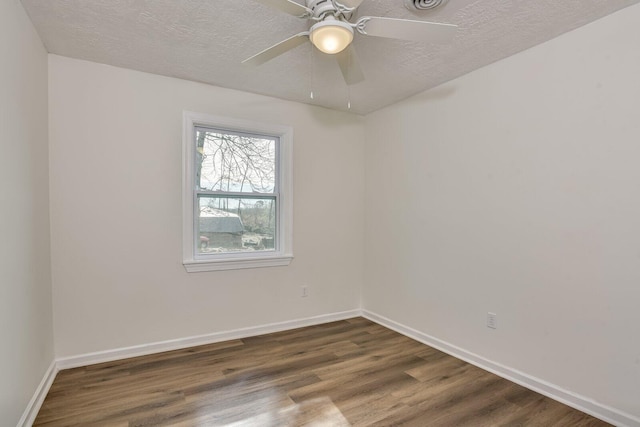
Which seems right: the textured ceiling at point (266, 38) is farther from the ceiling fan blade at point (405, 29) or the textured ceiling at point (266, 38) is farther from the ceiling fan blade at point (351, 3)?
the ceiling fan blade at point (351, 3)

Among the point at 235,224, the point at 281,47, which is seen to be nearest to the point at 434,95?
the point at 281,47

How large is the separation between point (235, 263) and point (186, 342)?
0.82m

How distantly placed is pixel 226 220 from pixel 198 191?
1.29 feet

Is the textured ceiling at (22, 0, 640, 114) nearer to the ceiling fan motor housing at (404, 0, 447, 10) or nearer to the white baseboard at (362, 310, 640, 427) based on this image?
the ceiling fan motor housing at (404, 0, 447, 10)

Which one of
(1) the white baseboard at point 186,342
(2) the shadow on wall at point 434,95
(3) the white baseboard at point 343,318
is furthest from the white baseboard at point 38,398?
(2) the shadow on wall at point 434,95

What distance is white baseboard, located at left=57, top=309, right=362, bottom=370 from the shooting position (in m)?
2.64

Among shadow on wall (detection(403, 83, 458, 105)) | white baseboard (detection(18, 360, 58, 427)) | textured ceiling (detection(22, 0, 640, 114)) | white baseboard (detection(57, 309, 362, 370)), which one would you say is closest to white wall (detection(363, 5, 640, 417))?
shadow on wall (detection(403, 83, 458, 105))

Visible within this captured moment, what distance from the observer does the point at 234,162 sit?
333 cm

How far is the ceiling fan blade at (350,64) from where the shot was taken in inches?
77.2

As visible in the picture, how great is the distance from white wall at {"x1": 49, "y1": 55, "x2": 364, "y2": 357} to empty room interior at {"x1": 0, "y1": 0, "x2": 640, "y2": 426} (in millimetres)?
16

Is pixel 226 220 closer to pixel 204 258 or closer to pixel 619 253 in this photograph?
pixel 204 258

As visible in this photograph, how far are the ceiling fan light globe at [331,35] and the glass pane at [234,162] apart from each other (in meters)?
1.83

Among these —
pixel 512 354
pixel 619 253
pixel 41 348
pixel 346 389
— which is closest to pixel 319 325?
pixel 346 389

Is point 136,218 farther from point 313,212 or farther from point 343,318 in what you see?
point 343,318
